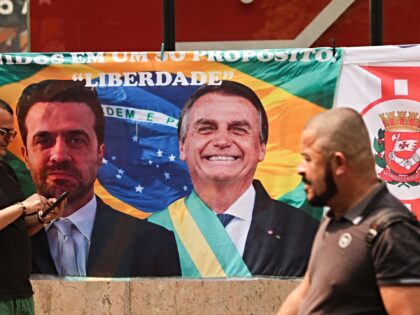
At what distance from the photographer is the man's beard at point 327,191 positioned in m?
3.40

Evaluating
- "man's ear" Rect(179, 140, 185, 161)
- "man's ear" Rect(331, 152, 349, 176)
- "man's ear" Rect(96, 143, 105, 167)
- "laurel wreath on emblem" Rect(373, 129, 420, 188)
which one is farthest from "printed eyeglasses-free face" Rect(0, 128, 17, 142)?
"man's ear" Rect(331, 152, 349, 176)

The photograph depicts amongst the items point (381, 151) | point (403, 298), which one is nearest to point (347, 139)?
point (403, 298)

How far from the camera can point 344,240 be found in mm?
3309

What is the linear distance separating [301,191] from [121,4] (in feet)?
7.64

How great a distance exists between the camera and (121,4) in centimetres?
764

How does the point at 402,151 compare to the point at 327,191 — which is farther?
the point at 402,151

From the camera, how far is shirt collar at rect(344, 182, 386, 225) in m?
3.31

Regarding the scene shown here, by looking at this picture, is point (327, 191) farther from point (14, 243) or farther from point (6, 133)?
point (6, 133)

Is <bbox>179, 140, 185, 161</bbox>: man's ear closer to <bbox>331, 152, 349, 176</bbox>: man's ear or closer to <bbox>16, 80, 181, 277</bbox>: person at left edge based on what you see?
<bbox>16, 80, 181, 277</bbox>: person at left edge

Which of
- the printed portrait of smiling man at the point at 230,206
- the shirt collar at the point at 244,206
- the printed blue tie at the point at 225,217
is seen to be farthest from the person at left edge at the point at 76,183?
the shirt collar at the point at 244,206

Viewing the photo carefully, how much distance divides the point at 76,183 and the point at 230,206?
3.60ft

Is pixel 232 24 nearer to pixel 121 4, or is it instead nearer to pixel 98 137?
pixel 121 4

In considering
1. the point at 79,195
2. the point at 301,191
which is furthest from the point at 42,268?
the point at 301,191

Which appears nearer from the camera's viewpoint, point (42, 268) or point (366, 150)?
point (366, 150)
